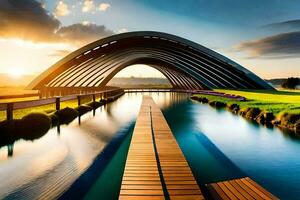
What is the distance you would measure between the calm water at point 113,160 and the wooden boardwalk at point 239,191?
3.61 ft

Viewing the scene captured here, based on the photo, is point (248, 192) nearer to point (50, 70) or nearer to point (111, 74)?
point (50, 70)

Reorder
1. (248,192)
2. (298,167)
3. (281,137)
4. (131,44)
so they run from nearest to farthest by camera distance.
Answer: (248,192)
(298,167)
(281,137)
(131,44)

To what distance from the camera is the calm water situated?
6148 millimetres

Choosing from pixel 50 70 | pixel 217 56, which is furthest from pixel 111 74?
pixel 217 56

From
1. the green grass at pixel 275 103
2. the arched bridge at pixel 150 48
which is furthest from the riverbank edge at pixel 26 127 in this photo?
the arched bridge at pixel 150 48

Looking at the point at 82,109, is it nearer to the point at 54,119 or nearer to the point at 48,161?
the point at 54,119

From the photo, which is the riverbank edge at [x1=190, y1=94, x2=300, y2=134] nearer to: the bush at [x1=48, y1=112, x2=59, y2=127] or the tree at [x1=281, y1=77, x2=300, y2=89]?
the bush at [x1=48, y1=112, x2=59, y2=127]

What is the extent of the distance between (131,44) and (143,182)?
1938 inches

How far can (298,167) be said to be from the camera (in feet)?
26.5

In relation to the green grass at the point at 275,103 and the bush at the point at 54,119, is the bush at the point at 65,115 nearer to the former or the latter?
the bush at the point at 54,119

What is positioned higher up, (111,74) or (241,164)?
(111,74)

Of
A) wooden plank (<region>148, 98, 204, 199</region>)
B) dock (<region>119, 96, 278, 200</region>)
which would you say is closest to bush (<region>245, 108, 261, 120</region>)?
wooden plank (<region>148, 98, 204, 199</region>)

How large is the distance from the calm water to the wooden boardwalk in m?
1.10

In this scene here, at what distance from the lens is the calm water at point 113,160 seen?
20.2 feet
